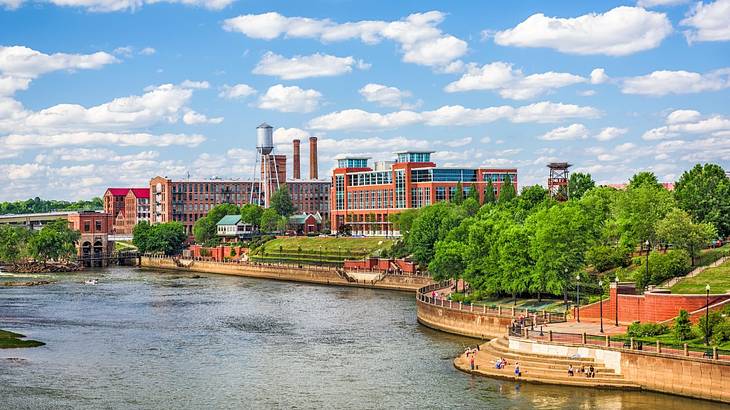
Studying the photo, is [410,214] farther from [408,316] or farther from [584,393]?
[584,393]

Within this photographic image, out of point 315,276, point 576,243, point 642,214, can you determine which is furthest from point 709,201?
point 315,276

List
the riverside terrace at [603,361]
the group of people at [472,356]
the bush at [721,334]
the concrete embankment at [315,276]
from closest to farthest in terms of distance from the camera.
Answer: the riverside terrace at [603,361] < the bush at [721,334] < the group of people at [472,356] < the concrete embankment at [315,276]

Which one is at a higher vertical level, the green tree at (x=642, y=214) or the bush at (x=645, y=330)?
the green tree at (x=642, y=214)

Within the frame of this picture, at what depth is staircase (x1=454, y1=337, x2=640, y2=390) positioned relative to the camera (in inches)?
2505

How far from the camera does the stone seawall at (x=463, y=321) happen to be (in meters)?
84.9

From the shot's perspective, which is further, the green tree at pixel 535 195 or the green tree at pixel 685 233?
the green tree at pixel 535 195

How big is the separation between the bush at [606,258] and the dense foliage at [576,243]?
108 millimetres

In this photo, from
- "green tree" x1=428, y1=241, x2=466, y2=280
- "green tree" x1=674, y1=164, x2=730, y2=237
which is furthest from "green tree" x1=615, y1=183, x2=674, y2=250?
"green tree" x1=428, y1=241, x2=466, y2=280

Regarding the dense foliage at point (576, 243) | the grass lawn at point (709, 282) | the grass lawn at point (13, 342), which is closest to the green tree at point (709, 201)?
the dense foliage at point (576, 243)

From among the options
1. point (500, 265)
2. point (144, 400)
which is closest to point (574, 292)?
point (500, 265)

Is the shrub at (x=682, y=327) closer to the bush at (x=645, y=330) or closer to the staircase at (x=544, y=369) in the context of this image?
the bush at (x=645, y=330)

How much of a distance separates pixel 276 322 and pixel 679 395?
53.6 metres

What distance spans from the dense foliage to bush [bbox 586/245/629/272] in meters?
0.11

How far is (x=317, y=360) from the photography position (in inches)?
3078
